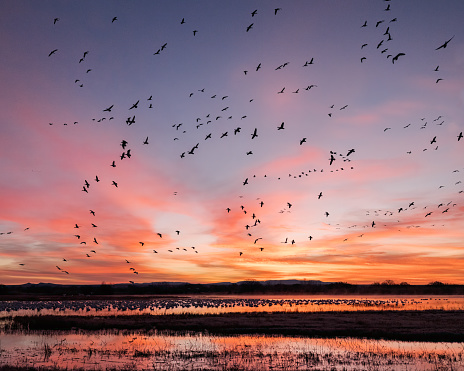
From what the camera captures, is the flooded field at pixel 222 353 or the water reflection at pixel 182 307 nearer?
the flooded field at pixel 222 353

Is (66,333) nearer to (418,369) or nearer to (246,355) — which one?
(246,355)

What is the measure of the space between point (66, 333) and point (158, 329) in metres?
8.75

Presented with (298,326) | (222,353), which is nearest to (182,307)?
(298,326)

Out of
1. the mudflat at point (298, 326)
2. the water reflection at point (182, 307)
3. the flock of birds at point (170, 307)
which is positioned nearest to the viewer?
the mudflat at point (298, 326)

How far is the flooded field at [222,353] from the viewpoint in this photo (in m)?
26.6

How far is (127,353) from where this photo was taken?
101ft

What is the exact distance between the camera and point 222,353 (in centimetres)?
3078

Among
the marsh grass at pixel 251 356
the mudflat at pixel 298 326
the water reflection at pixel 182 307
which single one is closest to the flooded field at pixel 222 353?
the marsh grass at pixel 251 356

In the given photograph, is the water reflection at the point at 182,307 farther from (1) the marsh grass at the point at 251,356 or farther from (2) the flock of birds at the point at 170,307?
(1) the marsh grass at the point at 251,356

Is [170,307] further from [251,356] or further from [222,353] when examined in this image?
[251,356]

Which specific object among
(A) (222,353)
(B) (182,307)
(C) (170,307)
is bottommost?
(B) (182,307)

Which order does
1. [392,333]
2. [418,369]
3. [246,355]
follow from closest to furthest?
[418,369], [246,355], [392,333]

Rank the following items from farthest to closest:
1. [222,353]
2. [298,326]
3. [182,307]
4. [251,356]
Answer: [182,307]
[298,326]
[222,353]
[251,356]

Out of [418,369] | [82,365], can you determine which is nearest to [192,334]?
[82,365]
